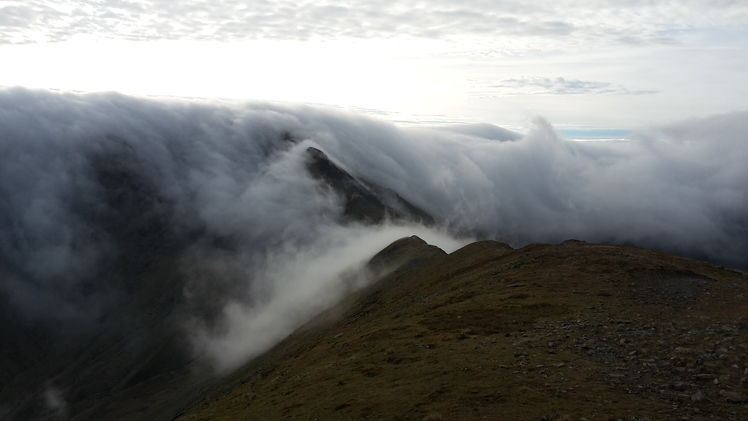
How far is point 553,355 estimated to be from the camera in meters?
26.7

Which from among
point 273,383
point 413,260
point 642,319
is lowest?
point 413,260

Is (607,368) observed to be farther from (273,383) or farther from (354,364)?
(273,383)

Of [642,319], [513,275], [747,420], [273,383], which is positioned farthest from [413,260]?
[747,420]

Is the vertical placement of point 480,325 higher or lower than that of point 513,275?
higher

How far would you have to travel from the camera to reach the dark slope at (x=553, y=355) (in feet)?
69.9

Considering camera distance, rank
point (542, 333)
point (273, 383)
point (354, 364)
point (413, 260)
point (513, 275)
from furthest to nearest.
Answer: point (413, 260)
point (513, 275)
point (273, 383)
point (354, 364)
point (542, 333)

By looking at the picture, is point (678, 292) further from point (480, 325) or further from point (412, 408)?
point (412, 408)

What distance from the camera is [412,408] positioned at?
77.9 ft

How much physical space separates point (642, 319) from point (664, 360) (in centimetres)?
714

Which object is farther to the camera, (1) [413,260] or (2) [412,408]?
(1) [413,260]

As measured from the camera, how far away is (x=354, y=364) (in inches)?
1345

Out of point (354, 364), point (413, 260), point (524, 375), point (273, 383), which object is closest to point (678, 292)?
point (524, 375)

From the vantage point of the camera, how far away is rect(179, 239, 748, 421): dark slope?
21.3 m

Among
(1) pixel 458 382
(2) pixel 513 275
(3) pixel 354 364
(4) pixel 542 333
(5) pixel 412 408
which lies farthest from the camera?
(2) pixel 513 275
